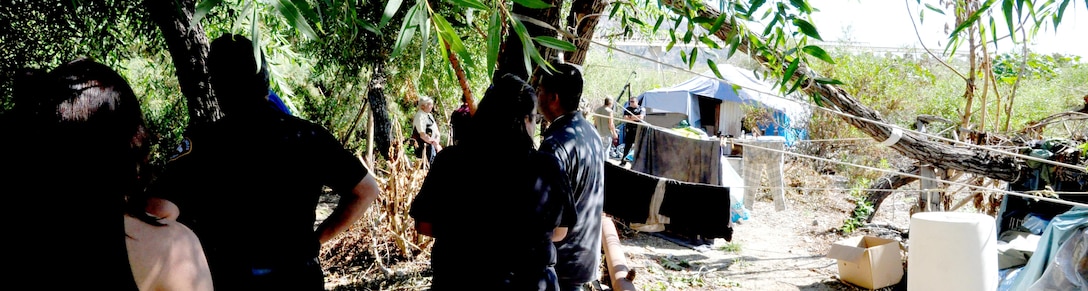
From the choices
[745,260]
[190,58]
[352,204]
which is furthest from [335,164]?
[745,260]

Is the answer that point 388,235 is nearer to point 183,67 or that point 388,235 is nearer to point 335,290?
point 335,290

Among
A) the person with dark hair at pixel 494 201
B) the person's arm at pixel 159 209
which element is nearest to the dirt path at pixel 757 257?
the person with dark hair at pixel 494 201

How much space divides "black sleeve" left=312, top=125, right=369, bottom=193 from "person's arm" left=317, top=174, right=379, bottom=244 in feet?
0.07

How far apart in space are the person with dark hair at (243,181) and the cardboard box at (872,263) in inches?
192

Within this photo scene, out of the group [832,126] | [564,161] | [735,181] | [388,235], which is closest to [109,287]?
[564,161]

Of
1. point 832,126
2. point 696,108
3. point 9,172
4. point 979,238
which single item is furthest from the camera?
point 696,108

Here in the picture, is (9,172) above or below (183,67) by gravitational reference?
below

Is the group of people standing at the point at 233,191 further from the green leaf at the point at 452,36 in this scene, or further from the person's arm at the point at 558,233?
the green leaf at the point at 452,36

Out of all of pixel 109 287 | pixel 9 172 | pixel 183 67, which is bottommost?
pixel 109 287

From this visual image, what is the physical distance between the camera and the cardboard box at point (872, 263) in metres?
5.15

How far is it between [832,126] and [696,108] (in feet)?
21.6

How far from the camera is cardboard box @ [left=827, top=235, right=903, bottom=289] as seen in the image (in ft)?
16.9

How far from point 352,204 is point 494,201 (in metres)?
0.41

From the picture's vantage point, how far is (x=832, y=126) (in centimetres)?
1169
